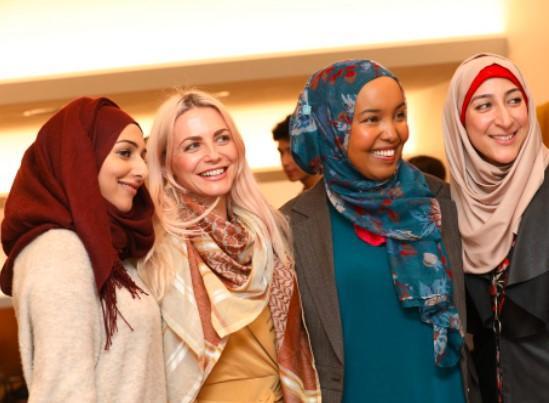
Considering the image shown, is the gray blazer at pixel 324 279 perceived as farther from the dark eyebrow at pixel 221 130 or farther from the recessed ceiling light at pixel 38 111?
the recessed ceiling light at pixel 38 111

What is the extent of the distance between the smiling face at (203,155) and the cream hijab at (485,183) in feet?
2.60

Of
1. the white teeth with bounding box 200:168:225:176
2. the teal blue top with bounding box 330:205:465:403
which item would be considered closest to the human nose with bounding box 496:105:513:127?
the teal blue top with bounding box 330:205:465:403

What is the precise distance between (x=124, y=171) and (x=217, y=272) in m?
0.48

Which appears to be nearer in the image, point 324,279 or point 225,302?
point 225,302

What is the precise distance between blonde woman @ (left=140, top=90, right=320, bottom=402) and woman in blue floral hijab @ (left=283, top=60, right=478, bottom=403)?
0.36 feet

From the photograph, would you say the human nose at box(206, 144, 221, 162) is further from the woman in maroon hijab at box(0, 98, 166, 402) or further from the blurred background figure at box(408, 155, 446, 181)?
the blurred background figure at box(408, 155, 446, 181)

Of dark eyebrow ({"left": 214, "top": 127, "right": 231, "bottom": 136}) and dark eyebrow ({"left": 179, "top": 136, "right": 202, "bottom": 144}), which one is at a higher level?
dark eyebrow ({"left": 214, "top": 127, "right": 231, "bottom": 136})

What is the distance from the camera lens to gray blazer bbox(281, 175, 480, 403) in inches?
108

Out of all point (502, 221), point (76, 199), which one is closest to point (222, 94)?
point (502, 221)

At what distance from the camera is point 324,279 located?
2791 millimetres

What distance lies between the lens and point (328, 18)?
17.0 ft

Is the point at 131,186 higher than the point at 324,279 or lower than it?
higher

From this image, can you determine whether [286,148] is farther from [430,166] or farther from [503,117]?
[503,117]

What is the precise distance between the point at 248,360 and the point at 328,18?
9.91ft
